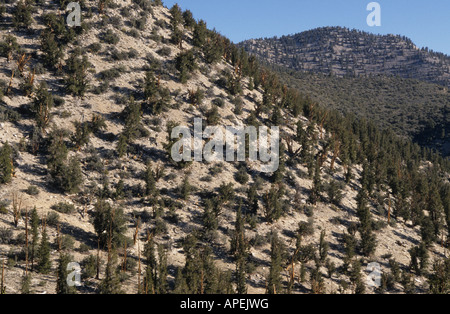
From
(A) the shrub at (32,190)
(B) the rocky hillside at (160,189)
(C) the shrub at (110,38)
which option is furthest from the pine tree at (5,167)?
(C) the shrub at (110,38)

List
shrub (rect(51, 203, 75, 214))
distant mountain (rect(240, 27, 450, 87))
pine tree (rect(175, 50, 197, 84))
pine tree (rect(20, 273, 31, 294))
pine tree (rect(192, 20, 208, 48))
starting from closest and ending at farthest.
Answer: pine tree (rect(20, 273, 31, 294)) → shrub (rect(51, 203, 75, 214)) → pine tree (rect(175, 50, 197, 84)) → pine tree (rect(192, 20, 208, 48)) → distant mountain (rect(240, 27, 450, 87))

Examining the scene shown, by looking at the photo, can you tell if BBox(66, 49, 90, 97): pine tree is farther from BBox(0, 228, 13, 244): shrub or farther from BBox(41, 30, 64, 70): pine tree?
BBox(0, 228, 13, 244): shrub

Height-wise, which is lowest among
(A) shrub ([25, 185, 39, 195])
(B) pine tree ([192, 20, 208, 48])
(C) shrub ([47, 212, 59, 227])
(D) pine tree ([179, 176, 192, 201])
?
(C) shrub ([47, 212, 59, 227])

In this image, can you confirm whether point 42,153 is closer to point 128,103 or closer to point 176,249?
point 128,103

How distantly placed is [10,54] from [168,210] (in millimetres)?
19868

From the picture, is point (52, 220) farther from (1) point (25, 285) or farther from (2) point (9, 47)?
(2) point (9, 47)

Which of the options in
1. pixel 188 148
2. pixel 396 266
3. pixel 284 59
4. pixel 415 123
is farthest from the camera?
pixel 284 59

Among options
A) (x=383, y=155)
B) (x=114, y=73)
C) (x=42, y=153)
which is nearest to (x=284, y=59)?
(x=383, y=155)

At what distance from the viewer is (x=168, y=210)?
18953mm

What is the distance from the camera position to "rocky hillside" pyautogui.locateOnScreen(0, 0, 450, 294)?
13633mm

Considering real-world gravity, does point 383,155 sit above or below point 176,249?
above

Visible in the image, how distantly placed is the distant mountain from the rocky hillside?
456ft

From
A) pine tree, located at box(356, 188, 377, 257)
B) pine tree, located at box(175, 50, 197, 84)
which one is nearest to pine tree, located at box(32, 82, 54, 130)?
pine tree, located at box(175, 50, 197, 84)

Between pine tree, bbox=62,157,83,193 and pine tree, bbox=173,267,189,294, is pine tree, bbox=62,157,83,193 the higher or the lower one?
the higher one
